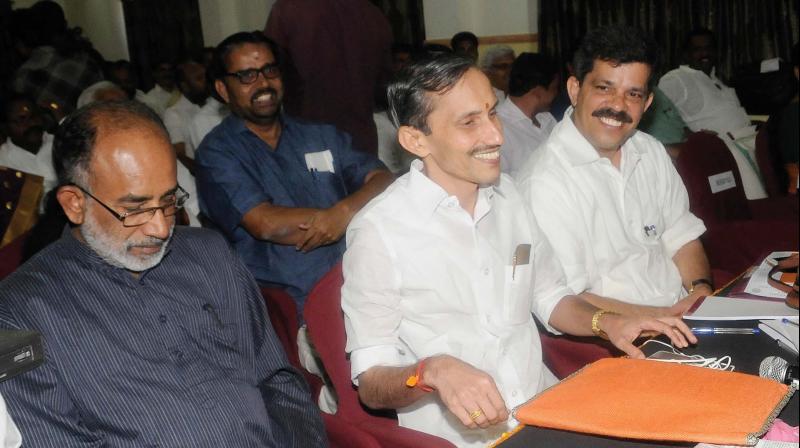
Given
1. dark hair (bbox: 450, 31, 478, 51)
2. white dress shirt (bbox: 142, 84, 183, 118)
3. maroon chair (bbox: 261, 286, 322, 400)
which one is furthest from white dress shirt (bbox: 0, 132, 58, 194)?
dark hair (bbox: 450, 31, 478, 51)

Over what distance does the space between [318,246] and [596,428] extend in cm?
186

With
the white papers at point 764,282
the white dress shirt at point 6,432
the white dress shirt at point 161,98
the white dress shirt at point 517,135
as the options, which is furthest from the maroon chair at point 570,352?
the white dress shirt at point 161,98

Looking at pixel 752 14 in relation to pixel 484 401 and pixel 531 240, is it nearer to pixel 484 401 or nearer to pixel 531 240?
pixel 531 240

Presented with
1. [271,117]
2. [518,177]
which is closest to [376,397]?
[518,177]

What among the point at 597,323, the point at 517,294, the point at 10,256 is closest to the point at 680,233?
the point at 597,323

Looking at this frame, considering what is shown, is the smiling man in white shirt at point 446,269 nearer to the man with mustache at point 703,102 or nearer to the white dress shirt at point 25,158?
the white dress shirt at point 25,158

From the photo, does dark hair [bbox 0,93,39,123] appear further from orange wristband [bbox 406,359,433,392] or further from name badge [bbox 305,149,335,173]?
orange wristband [bbox 406,359,433,392]

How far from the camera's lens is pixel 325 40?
3.91 meters

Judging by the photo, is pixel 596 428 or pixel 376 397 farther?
pixel 376 397

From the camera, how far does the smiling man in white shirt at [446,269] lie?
1823 mm

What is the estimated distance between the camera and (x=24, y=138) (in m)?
5.29

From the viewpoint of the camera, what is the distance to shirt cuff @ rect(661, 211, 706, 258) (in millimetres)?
2744

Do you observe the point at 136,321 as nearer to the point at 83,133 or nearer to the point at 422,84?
the point at 83,133

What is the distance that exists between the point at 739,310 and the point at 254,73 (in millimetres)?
2105
